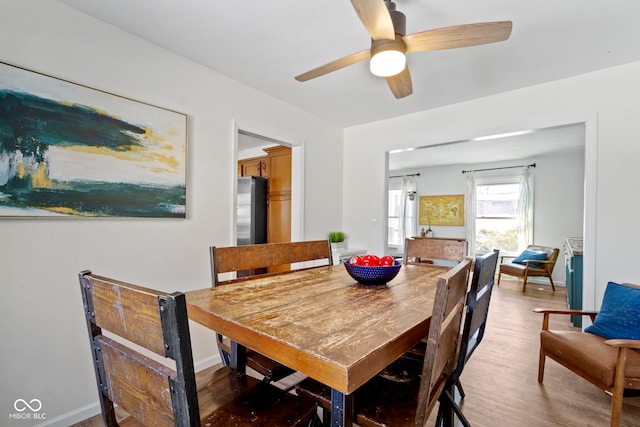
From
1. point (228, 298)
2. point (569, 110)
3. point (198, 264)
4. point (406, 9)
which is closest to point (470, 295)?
point (228, 298)

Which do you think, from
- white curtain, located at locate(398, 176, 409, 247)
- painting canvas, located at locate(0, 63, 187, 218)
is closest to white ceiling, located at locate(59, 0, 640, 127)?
painting canvas, located at locate(0, 63, 187, 218)

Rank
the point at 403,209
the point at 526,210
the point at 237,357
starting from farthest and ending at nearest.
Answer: the point at 403,209, the point at 526,210, the point at 237,357

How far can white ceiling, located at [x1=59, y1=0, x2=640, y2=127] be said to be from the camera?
1.80 meters

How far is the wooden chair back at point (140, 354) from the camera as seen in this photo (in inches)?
24.3

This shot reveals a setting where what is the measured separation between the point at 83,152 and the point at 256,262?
1.26 metres

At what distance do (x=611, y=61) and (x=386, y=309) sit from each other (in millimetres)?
2973

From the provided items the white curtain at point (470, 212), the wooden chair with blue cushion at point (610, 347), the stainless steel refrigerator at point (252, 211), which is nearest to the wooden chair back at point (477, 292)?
the wooden chair with blue cushion at point (610, 347)

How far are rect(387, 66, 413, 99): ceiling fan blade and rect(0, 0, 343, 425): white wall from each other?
144cm

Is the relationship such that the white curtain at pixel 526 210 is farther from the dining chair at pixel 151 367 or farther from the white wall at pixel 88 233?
the dining chair at pixel 151 367

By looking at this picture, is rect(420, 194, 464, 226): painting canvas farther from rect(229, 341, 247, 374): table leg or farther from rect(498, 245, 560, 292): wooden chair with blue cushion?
rect(229, 341, 247, 374): table leg

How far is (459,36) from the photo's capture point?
4.99 feet

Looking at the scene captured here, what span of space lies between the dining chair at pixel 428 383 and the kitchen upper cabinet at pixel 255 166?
11.2ft

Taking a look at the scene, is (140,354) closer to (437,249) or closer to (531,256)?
(437,249)

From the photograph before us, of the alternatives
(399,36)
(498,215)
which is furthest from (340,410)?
(498,215)
